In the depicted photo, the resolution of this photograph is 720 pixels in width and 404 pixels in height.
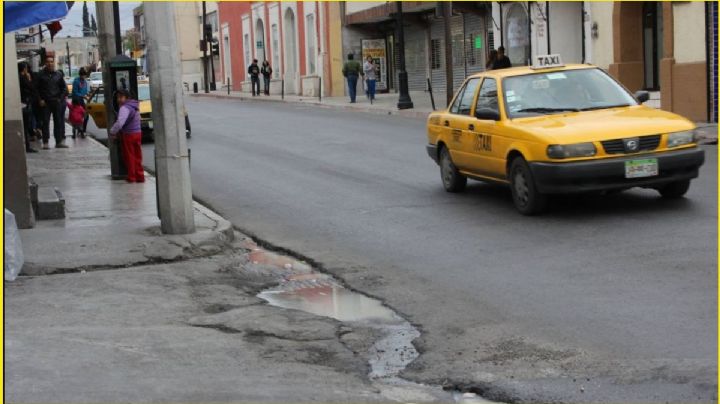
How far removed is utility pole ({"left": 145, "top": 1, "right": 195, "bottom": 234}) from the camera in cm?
1112

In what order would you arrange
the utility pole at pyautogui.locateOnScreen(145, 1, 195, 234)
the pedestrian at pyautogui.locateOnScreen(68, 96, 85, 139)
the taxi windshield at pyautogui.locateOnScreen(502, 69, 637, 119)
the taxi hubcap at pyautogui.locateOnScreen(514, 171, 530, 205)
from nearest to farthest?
the utility pole at pyautogui.locateOnScreen(145, 1, 195, 234)
the taxi hubcap at pyautogui.locateOnScreen(514, 171, 530, 205)
the taxi windshield at pyautogui.locateOnScreen(502, 69, 637, 119)
the pedestrian at pyautogui.locateOnScreen(68, 96, 85, 139)

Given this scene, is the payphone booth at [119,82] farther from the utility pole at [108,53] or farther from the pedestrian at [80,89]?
the pedestrian at [80,89]

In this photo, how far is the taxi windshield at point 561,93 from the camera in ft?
40.5

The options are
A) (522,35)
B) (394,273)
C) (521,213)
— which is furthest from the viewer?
(522,35)

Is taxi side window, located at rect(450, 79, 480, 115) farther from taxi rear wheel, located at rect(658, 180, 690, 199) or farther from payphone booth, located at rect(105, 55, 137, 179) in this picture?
payphone booth, located at rect(105, 55, 137, 179)

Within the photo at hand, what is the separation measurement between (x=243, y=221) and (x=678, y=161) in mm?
4956

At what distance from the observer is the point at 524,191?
1183 centimetres

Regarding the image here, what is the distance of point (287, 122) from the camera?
101 ft

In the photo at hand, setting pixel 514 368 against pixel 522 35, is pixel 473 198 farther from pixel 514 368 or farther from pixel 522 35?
pixel 522 35

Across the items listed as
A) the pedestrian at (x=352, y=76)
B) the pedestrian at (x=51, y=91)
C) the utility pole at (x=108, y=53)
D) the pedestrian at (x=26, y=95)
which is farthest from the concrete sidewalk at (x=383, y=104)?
the utility pole at (x=108, y=53)

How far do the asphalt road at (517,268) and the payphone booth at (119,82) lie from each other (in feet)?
3.90

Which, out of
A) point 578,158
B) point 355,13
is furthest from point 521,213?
point 355,13

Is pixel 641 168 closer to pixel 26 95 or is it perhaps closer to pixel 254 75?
pixel 26 95

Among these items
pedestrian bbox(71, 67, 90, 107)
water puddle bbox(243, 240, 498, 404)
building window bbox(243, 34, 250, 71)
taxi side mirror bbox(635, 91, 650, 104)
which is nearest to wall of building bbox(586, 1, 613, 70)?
pedestrian bbox(71, 67, 90, 107)
